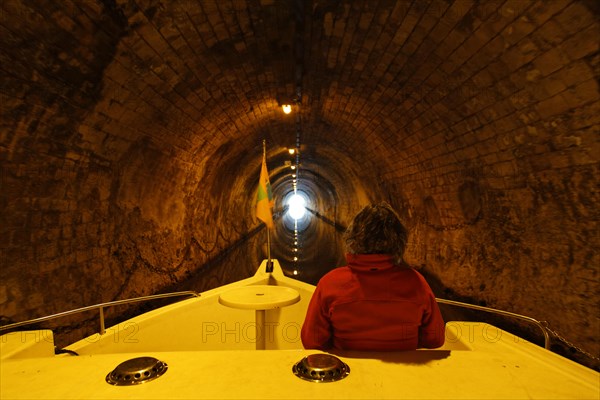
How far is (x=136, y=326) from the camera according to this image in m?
3.36

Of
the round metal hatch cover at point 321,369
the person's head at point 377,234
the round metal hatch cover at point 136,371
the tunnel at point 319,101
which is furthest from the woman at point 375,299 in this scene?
the tunnel at point 319,101

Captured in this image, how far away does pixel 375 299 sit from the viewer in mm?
2027

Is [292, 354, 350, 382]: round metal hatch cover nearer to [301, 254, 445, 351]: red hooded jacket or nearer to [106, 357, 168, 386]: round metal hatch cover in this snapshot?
[301, 254, 445, 351]: red hooded jacket

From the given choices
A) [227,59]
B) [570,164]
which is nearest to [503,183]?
[570,164]

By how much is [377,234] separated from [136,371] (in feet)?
4.81

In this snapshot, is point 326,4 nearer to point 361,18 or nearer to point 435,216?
point 361,18

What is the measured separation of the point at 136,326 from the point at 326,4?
4042 millimetres

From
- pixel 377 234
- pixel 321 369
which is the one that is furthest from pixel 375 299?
pixel 321 369

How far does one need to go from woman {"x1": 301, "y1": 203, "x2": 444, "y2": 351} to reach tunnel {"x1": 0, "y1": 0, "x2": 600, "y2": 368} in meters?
0.96

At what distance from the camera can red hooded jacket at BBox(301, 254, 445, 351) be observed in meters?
2.04

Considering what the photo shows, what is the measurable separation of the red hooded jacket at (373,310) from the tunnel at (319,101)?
0.92 meters

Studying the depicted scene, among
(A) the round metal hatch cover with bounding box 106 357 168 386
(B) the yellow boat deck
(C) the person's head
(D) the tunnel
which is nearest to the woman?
(C) the person's head

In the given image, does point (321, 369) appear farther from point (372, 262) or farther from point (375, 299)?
point (372, 262)

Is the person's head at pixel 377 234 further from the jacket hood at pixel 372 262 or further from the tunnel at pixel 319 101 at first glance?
the tunnel at pixel 319 101
